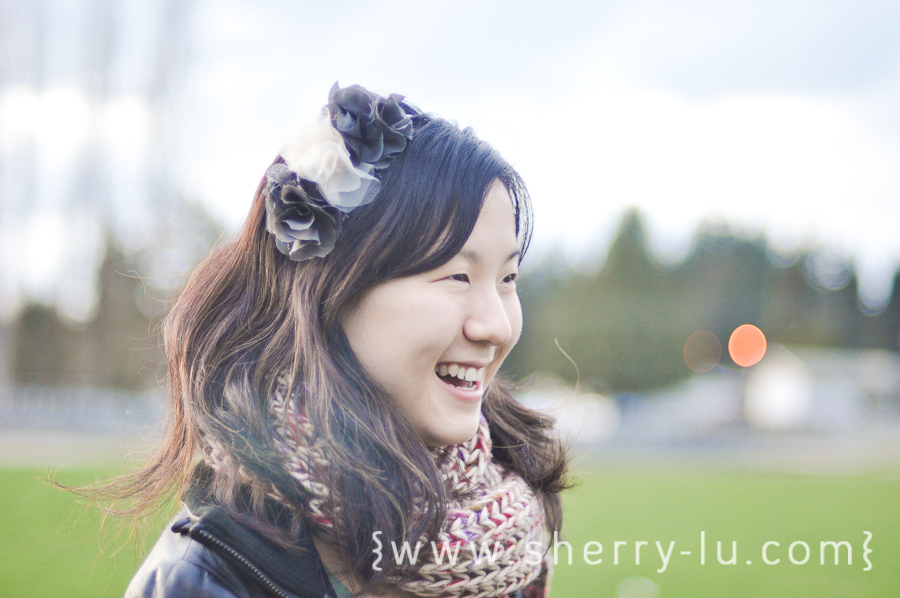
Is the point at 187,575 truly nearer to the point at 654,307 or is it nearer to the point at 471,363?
the point at 471,363

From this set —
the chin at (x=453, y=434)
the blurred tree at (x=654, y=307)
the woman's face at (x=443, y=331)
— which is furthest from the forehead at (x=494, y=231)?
the blurred tree at (x=654, y=307)

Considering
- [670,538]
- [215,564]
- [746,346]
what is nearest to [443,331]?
[215,564]

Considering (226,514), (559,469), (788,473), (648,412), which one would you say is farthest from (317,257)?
(648,412)

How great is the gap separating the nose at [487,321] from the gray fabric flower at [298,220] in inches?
14.2

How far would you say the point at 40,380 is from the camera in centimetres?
2862

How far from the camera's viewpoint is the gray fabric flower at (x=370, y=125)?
5.47ft

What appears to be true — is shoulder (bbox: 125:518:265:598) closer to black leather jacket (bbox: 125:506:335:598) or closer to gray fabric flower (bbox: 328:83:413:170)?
black leather jacket (bbox: 125:506:335:598)

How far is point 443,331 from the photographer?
1.58 meters

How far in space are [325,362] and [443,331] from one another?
27 centimetres

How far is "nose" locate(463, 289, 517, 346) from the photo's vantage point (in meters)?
1.62

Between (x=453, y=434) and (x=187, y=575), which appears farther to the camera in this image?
(x=453, y=434)

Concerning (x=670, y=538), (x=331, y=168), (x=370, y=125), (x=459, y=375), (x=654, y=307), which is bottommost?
(x=670, y=538)

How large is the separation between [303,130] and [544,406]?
4.27 feet

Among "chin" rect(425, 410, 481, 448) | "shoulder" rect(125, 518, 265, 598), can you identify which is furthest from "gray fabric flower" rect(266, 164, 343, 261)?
"shoulder" rect(125, 518, 265, 598)
